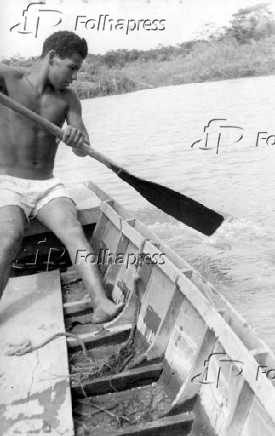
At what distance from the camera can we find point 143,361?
267cm

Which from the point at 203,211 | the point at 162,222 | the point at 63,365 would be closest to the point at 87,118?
the point at 162,222

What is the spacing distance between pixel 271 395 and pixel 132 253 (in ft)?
6.11

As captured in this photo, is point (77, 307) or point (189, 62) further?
point (189, 62)

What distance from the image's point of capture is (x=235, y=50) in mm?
16359

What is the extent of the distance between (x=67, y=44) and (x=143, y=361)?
1.95 meters

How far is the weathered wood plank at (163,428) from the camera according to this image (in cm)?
216

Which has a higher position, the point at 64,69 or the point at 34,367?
the point at 64,69

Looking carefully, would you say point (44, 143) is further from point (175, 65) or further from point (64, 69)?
point (175, 65)

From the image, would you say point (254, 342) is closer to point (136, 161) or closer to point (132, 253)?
point (132, 253)

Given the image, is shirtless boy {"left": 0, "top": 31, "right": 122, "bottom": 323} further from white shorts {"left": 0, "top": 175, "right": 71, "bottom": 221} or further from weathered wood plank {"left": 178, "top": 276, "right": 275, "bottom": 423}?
weathered wood plank {"left": 178, "top": 276, "right": 275, "bottom": 423}

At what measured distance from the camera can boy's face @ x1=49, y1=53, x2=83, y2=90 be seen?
10.8ft

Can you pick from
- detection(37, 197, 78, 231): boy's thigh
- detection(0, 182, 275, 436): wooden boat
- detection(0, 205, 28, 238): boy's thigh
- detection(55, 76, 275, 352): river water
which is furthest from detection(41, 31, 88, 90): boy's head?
detection(55, 76, 275, 352): river water

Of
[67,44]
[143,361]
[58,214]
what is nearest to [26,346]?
[143,361]

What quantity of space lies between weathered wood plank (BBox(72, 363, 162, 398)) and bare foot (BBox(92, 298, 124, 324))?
46 centimetres
